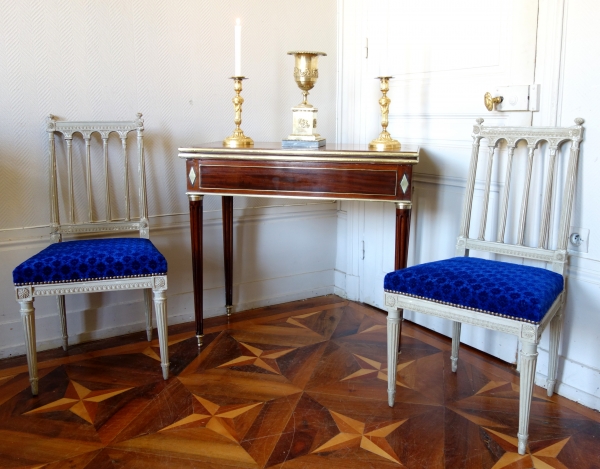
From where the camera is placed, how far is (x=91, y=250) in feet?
7.12

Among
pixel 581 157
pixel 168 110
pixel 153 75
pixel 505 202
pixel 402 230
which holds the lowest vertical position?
pixel 402 230

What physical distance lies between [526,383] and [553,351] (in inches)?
17.9

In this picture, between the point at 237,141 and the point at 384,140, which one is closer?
the point at 384,140

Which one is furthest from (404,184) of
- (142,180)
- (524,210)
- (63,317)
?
(63,317)

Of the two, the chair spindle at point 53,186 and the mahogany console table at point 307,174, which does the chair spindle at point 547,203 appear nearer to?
the mahogany console table at point 307,174

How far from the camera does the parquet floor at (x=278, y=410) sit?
1.75 metres

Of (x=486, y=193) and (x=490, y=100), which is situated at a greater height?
(x=490, y=100)

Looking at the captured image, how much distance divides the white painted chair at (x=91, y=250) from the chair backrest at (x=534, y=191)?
1.19m

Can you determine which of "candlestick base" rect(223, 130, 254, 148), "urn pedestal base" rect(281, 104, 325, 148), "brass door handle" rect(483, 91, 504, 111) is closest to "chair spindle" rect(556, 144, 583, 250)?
"brass door handle" rect(483, 91, 504, 111)

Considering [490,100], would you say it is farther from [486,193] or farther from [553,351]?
[553,351]

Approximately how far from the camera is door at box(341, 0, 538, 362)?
227 centimetres

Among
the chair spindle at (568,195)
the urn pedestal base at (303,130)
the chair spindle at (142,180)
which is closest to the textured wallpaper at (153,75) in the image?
the chair spindle at (142,180)

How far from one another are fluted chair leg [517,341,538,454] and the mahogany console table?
0.71 metres

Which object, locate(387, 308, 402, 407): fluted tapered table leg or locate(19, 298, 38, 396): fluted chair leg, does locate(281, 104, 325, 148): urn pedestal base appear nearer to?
locate(387, 308, 402, 407): fluted tapered table leg
